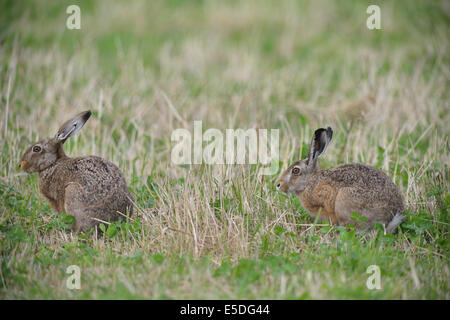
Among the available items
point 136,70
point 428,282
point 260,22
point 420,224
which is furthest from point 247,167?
point 260,22

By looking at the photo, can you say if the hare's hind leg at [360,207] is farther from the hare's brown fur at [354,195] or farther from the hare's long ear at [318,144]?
the hare's long ear at [318,144]

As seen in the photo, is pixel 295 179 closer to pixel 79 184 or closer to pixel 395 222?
pixel 395 222

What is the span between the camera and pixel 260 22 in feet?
46.1

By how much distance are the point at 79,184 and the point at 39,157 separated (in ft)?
2.54

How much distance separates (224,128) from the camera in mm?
8422

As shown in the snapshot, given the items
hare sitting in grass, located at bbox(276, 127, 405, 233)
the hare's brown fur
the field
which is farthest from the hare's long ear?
the field

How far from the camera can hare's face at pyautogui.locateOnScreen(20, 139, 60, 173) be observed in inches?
249

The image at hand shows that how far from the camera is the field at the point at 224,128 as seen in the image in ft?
16.0

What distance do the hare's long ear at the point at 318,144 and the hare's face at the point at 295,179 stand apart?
0.08m

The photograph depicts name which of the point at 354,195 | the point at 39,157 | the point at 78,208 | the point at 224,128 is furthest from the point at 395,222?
the point at 39,157

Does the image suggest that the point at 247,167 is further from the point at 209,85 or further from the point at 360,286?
the point at 209,85

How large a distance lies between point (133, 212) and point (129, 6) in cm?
1001
